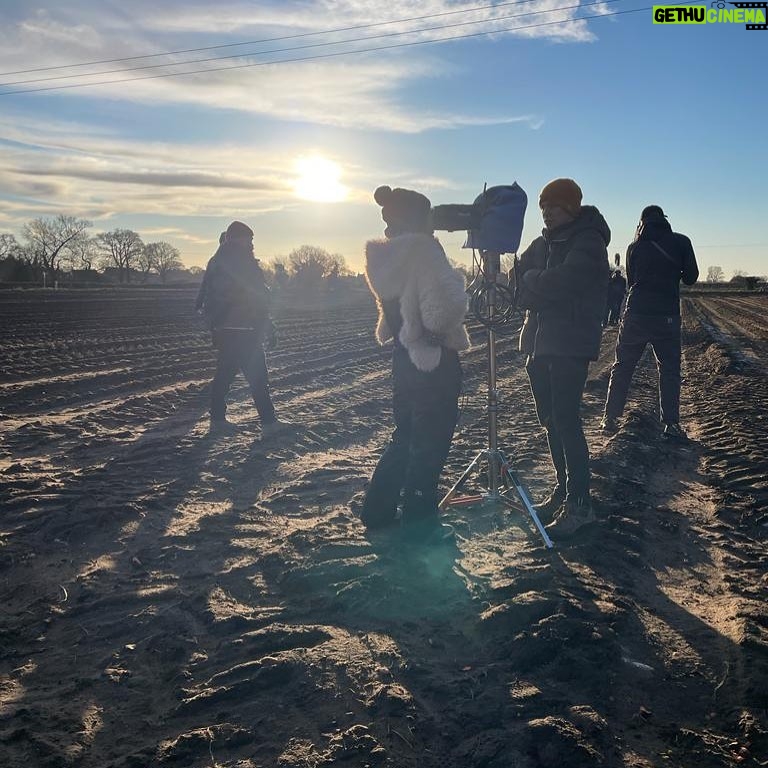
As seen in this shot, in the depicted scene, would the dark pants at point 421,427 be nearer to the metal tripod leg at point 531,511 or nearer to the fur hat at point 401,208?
the metal tripod leg at point 531,511

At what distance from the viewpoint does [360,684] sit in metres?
2.73

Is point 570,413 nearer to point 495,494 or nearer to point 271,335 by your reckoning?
point 495,494

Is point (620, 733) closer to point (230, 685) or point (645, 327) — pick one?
point (230, 685)

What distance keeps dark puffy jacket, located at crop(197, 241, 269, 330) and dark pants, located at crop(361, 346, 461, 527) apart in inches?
140

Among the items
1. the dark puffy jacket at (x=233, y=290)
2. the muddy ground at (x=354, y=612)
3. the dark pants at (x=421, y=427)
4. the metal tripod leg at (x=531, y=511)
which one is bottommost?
the muddy ground at (x=354, y=612)

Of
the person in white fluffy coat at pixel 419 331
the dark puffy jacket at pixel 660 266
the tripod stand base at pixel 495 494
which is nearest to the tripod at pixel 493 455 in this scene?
the tripod stand base at pixel 495 494

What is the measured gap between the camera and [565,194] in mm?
4047

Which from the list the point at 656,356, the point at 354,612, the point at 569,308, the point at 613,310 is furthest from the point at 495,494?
the point at 613,310

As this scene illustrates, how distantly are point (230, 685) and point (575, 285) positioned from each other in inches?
111

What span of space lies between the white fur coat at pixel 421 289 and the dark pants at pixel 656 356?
11.8 feet

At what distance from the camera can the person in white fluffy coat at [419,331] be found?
3.91 m

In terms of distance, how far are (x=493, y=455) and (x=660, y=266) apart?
340cm

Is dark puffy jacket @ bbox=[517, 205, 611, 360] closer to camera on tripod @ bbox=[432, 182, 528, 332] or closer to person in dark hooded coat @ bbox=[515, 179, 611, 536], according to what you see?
person in dark hooded coat @ bbox=[515, 179, 611, 536]

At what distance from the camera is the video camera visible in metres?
3.98
